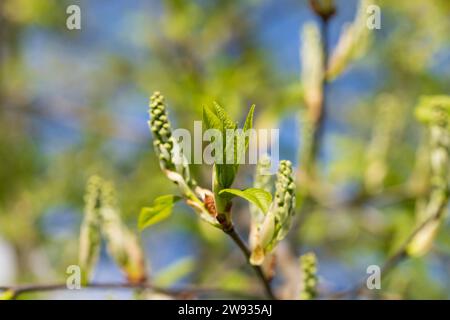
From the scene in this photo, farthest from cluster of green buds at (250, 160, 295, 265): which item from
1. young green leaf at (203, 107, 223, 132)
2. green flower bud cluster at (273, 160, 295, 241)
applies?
young green leaf at (203, 107, 223, 132)

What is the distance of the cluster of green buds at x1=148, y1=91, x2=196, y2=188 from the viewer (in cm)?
88

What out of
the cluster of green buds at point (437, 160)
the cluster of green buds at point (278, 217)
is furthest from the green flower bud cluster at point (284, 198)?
the cluster of green buds at point (437, 160)

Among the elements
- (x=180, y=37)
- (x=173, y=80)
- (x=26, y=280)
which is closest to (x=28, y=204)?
(x=26, y=280)

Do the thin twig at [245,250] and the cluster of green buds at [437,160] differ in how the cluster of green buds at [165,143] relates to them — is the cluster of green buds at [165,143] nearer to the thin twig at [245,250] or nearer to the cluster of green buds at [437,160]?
the thin twig at [245,250]

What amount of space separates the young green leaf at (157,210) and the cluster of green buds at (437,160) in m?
0.50

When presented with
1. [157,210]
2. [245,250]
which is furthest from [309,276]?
[157,210]

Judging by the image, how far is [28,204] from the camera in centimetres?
285

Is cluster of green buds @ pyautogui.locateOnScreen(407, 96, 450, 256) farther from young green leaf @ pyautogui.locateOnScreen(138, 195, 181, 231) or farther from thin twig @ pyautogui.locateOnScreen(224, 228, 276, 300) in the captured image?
young green leaf @ pyautogui.locateOnScreen(138, 195, 181, 231)

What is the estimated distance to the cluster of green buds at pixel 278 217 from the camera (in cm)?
87

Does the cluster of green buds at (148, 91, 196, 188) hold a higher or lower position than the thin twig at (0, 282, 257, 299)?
higher

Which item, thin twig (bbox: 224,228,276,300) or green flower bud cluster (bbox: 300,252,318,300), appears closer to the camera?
thin twig (bbox: 224,228,276,300)

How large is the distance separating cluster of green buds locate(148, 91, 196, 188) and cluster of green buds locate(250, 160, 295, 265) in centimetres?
13

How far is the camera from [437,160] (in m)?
1.17

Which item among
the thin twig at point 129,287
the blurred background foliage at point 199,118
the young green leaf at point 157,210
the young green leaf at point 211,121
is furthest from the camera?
the blurred background foliage at point 199,118
